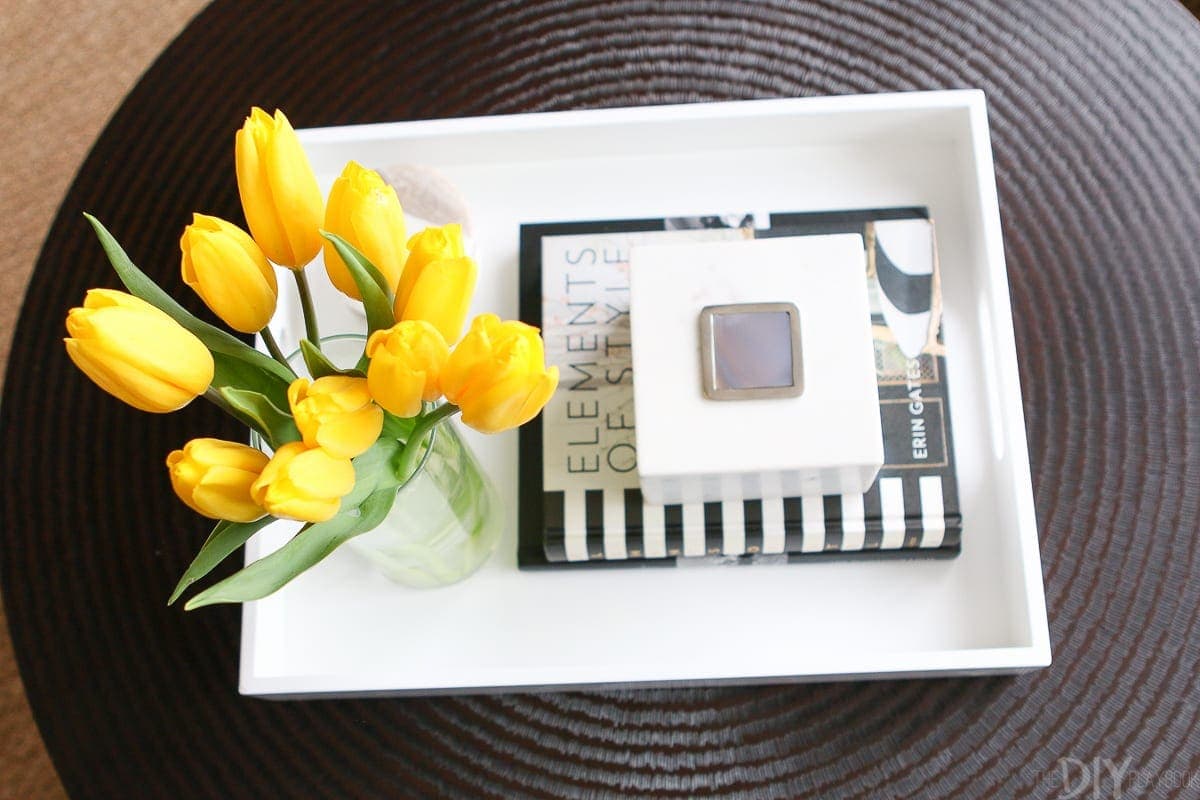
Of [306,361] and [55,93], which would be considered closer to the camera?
[306,361]

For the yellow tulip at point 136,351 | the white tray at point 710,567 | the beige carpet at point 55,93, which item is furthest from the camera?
the beige carpet at point 55,93

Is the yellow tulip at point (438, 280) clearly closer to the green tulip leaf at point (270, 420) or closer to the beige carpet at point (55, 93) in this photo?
the green tulip leaf at point (270, 420)

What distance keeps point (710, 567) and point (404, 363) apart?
346 mm

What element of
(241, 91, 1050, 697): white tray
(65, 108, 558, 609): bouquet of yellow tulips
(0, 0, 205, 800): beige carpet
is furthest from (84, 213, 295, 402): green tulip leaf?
(0, 0, 205, 800): beige carpet

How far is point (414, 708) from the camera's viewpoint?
653mm

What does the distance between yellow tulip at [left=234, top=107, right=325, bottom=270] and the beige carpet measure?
94 cm

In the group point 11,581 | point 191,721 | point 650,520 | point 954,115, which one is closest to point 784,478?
point 650,520

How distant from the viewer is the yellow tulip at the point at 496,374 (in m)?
0.37

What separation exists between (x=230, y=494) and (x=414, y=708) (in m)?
0.33

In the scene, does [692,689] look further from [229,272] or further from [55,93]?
[55,93]

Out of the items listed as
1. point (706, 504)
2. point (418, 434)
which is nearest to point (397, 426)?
point (418, 434)

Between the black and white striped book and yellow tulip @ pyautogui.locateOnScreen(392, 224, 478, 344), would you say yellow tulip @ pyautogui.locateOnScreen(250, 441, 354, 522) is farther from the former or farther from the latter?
the black and white striped book

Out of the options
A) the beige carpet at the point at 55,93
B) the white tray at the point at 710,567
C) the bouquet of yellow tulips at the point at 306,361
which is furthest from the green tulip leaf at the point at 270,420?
the beige carpet at the point at 55,93

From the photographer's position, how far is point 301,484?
35 cm
